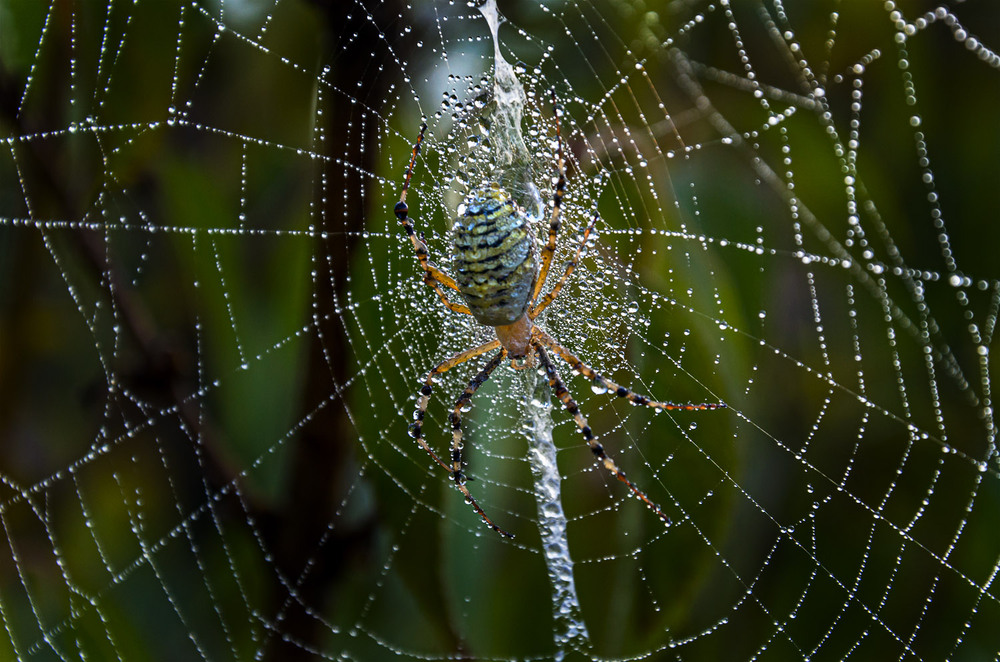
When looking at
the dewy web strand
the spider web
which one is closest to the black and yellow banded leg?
the spider web

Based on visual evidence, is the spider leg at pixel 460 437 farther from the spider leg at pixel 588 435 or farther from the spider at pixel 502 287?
the spider leg at pixel 588 435

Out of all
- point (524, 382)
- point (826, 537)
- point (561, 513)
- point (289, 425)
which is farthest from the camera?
point (524, 382)

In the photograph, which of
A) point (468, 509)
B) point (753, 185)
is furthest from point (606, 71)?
point (468, 509)

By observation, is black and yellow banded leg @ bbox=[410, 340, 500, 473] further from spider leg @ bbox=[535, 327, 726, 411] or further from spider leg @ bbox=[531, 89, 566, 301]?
spider leg @ bbox=[531, 89, 566, 301]

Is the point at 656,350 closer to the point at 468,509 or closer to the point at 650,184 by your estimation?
the point at 650,184

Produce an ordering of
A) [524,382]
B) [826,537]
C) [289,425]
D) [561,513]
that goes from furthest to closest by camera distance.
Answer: [524,382] < [561,513] < [826,537] < [289,425]


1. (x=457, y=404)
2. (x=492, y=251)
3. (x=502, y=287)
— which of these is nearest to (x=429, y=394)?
(x=457, y=404)

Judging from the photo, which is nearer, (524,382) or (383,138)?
(383,138)
